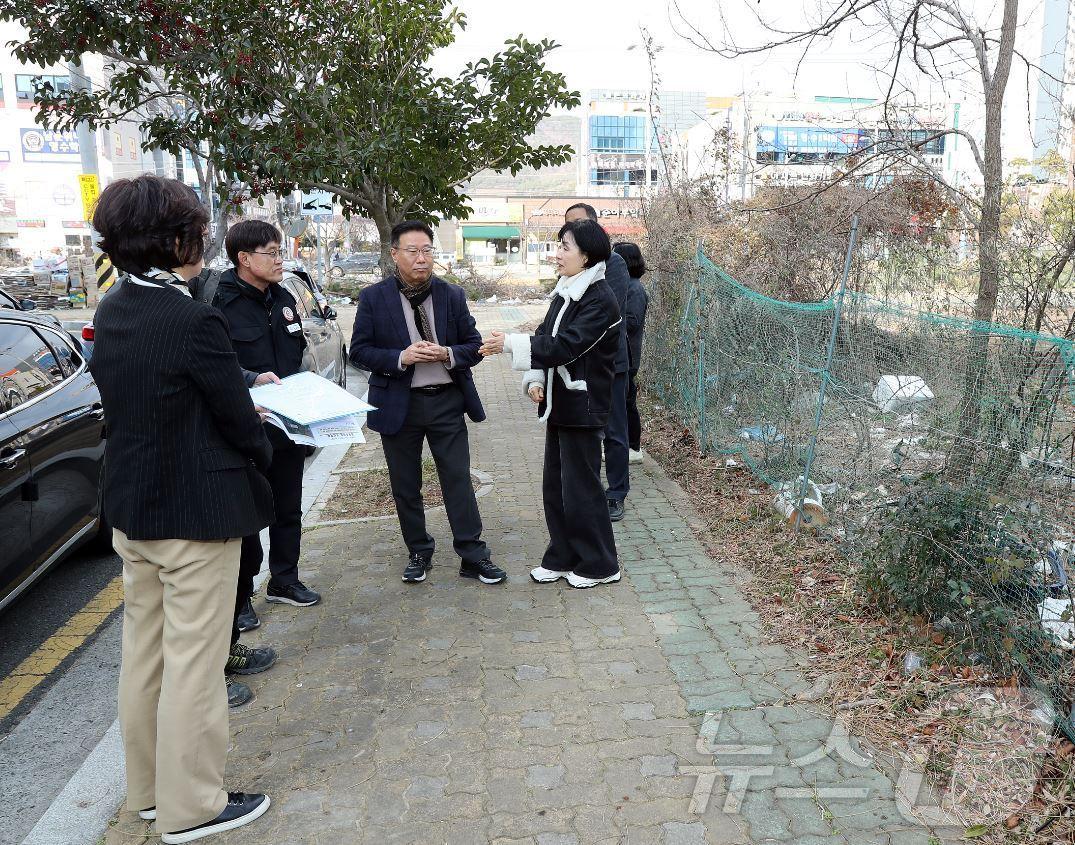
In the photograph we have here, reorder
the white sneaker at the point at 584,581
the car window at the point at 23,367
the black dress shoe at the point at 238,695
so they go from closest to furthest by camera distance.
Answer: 1. the black dress shoe at the point at 238,695
2. the car window at the point at 23,367
3. the white sneaker at the point at 584,581

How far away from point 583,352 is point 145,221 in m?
2.29

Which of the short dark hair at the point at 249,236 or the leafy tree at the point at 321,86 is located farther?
the leafy tree at the point at 321,86

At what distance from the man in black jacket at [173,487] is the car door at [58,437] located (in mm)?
2008

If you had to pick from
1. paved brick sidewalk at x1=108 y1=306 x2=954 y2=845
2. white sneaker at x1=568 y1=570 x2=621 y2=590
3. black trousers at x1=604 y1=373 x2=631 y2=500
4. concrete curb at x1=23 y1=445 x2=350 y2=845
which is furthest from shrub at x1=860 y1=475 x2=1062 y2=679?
concrete curb at x1=23 y1=445 x2=350 y2=845

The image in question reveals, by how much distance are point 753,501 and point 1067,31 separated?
366 cm

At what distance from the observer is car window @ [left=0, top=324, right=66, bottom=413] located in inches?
175

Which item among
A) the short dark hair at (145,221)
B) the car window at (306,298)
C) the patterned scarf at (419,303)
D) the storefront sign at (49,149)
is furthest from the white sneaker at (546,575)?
the storefront sign at (49,149)

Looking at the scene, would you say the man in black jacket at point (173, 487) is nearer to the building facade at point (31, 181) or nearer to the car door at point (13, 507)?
the car door at point (13, 507)

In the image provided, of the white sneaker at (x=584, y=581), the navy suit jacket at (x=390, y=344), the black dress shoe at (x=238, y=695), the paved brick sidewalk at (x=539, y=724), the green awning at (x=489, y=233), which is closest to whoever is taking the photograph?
the paved brick sidewalk at (x=539, y=724)

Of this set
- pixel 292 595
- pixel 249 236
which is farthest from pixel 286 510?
pixel 249 236

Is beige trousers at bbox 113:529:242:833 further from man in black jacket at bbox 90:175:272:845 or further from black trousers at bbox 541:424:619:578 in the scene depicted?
black trousers at bbox 541:424:619:578

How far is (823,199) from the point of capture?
930cm

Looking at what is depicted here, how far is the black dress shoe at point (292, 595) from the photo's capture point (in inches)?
180

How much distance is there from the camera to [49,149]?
182ft
